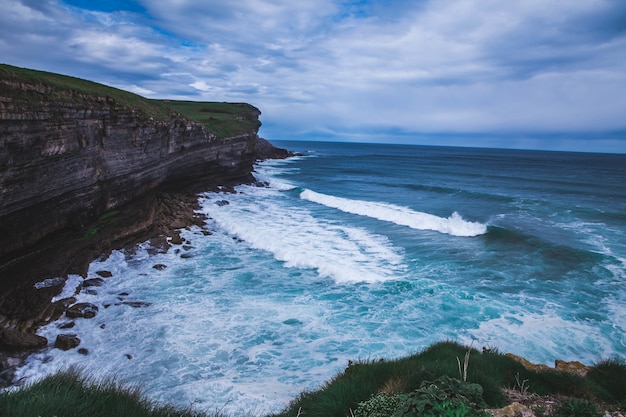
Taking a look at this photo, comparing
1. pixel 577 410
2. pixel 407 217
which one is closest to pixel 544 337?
pixel 577 410

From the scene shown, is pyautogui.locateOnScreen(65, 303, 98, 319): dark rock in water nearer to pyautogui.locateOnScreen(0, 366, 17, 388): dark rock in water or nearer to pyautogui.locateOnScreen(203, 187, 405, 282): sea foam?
pyautogui.locateOnScreen(0, 366, 17, 388): dark rock in water

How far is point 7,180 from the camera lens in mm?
11617

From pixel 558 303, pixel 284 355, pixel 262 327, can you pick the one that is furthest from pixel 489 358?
pixel 558 303

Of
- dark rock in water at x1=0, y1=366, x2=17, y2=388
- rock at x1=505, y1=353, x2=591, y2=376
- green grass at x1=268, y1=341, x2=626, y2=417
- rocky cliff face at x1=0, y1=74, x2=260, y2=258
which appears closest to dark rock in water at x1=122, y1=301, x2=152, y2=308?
dark rock in water at x1=0, y1=366, x2=17, y2=388

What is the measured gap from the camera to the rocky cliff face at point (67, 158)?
38.9 ft

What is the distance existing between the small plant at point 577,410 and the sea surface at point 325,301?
184 inches

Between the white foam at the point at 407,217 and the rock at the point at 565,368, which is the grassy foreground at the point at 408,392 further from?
the white foam at the point at 407,217

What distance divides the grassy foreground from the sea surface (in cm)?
274

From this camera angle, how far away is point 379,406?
482 cm

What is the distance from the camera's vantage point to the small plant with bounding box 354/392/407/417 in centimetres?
470

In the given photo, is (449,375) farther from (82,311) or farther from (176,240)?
(176,240)

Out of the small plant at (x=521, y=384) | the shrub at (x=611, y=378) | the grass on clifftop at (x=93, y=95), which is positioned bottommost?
the shrub at (x=611, y=378)

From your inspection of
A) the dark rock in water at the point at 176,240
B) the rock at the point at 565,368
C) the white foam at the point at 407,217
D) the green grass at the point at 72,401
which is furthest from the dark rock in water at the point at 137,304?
the white foam at the point at 407,217

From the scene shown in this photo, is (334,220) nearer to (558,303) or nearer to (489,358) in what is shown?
(558,303)
